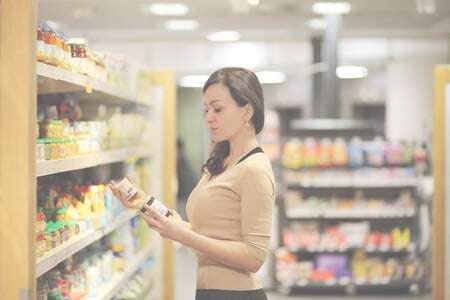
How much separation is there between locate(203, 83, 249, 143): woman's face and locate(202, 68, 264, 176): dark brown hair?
0.8 inches

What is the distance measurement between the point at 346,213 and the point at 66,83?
4.95m

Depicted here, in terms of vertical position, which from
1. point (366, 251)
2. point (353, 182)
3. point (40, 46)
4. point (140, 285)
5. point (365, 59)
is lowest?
point (366, 251)

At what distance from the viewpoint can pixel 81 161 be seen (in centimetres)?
324

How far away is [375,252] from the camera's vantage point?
773 cm

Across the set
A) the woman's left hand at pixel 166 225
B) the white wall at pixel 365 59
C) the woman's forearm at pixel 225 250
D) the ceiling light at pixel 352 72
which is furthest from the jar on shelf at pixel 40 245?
the ceiling light at pixel 352 72

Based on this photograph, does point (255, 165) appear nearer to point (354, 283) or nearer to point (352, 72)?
point (354, 283)

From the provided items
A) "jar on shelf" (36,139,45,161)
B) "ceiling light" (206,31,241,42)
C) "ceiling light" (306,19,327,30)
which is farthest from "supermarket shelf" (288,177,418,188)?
"jar on shelf" (36,139,45,161)

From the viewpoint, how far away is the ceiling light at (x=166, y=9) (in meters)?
8.76

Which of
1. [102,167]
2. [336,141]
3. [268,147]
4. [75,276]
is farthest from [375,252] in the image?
[75,276]

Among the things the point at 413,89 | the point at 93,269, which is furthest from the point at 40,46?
the point at 413,89

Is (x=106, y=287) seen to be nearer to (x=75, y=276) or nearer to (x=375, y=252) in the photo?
(x=75, y=276)

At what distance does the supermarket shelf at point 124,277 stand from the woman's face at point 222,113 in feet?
4.45

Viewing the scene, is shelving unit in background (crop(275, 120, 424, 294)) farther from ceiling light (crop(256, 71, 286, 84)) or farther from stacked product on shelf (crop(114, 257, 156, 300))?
ceiling light (crop(256, 71, 286, 84))

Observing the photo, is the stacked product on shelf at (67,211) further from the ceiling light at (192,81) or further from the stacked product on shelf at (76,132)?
the ceiling light at (192,81)
